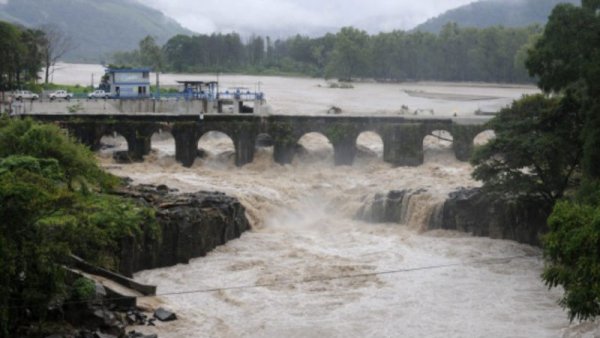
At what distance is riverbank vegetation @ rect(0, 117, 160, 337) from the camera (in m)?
23.5

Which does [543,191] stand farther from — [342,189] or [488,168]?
[342,189]

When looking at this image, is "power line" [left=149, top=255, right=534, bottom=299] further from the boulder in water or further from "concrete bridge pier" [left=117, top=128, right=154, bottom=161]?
"concrete bridge pier" [left=117, top=128, right=154, bottom=161]

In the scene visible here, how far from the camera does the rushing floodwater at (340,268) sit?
1155 inches

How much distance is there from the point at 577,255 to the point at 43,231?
1590cm

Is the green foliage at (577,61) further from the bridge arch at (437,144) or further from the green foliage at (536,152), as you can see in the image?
the bridge arch at (437,144)

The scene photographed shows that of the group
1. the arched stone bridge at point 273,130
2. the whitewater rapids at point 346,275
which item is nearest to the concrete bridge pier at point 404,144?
the arched stone bridge at point 273,130

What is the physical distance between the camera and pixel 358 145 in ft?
221

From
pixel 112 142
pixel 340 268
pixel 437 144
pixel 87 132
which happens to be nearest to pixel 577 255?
pixel 340 268

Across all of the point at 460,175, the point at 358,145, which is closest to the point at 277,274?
the point at 460,175

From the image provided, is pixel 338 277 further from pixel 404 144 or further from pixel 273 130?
pixel 404 144

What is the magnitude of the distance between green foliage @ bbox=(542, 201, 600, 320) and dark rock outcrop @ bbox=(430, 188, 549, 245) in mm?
15487

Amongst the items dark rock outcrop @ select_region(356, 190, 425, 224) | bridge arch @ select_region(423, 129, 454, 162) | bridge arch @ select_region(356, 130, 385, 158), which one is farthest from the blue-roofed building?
dark rock outcrop @ select_region(356, 190, 425, 224)

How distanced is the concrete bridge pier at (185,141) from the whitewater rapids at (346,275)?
14.3 ft

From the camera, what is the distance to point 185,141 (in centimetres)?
6109
